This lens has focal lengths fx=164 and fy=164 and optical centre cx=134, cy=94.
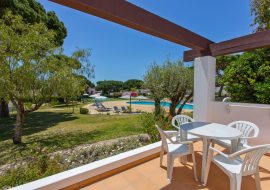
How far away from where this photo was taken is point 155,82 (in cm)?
822

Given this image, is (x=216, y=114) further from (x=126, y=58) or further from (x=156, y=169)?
(x=126, y=58)

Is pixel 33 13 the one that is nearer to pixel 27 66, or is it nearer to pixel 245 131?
pixel 27 66

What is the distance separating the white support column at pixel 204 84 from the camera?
411cm

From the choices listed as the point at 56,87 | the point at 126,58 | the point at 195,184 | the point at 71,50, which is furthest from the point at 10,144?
the point at 126,58

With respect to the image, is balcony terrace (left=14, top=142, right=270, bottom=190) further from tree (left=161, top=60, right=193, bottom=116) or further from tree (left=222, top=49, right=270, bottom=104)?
tree (left=161, top=60, right=193, bottom=116)

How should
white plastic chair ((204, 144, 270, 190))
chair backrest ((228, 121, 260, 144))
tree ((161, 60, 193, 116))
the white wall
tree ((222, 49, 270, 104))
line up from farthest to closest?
1. tree ((161, 60, 193, 116))
2. tree ((222, 49, 270, 104))
3. the white wall
4. chair backrest ((228, 121, 260, 144))
5. white plastic chair ((204, 144, 270, 190))

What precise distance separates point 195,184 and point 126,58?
26.8 meters

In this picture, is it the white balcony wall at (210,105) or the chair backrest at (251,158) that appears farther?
the white balcony wall at (210,105)

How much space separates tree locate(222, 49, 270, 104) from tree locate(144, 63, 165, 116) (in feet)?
9.68

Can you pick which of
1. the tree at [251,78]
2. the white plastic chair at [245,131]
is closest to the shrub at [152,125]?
the white plastic chair at [245,131]

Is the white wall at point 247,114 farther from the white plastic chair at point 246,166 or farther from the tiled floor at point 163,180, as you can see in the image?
the white plastic chair at point 246,166

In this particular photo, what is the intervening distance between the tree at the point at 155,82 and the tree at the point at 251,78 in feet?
9.68

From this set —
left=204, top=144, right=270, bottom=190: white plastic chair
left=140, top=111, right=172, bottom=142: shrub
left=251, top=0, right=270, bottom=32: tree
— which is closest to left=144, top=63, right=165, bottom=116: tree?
left=140, top=111, right=172, bottom=142: shrub

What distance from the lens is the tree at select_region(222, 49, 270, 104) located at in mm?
5035
